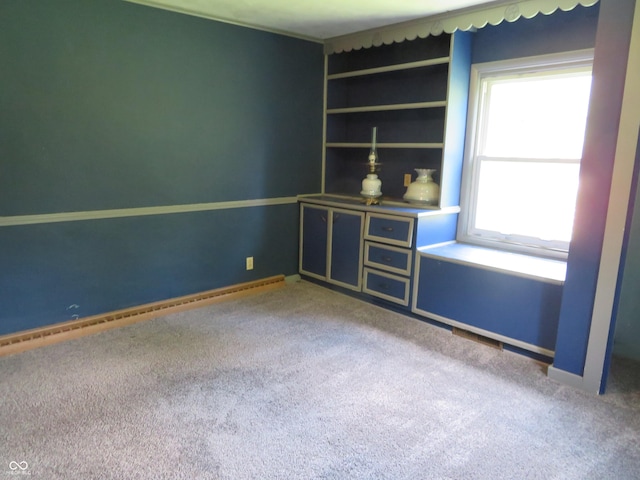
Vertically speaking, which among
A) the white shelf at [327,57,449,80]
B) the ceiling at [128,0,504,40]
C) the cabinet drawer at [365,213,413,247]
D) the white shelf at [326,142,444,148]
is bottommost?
the cabinet drawer at [365,213,413,247]

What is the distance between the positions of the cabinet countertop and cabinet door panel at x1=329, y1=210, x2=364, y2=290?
78 millimetres

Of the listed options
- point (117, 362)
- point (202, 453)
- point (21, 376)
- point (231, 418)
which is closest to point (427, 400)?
point (231, 418)

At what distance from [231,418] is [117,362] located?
924 mm

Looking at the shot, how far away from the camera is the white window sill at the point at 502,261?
2711mm

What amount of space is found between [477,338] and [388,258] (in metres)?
0.86

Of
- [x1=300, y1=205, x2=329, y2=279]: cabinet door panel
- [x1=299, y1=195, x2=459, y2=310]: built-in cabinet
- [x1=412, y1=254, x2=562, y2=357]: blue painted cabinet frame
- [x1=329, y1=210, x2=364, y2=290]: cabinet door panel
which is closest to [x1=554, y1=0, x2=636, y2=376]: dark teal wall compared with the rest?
[x1=412, y1=254, x2=562, y2=357]: blue painted cabinet frame

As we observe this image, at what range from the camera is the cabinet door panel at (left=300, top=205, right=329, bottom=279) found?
3.96 metres

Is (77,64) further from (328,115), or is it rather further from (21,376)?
(328,115)

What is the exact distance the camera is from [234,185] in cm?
370

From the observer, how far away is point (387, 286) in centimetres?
350

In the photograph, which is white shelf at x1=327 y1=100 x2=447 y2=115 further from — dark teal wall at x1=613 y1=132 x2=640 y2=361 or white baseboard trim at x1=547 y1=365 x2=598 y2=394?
white baseboard trim at x1=547 y1=365 x2=598 y2=394

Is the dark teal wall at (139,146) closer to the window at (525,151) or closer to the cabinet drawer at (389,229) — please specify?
the cabinet drawer at (389,229)

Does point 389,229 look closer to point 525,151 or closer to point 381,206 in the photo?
point 381,206

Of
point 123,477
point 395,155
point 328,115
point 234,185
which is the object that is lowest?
point 123,477
